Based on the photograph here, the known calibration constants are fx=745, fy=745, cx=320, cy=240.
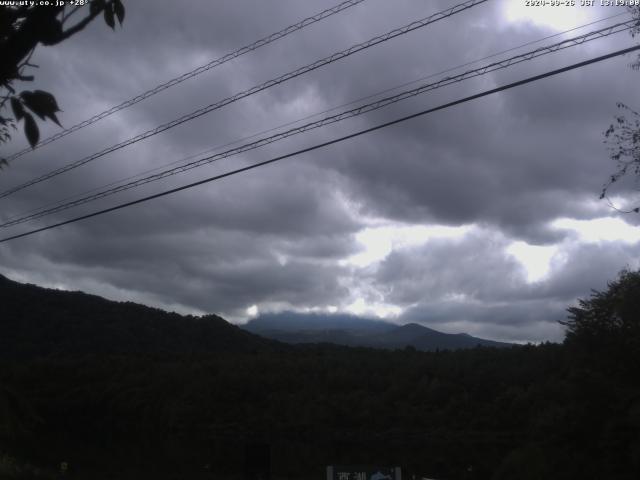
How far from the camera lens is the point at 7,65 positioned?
3.13m

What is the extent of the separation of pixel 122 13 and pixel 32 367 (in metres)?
66.5

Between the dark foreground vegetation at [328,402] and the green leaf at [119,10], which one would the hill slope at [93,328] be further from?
the green leaf at [119,10]

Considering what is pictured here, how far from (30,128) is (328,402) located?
2516 inches

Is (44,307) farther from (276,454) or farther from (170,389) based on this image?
(276,454)

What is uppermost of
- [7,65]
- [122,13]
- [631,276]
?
[631,276]

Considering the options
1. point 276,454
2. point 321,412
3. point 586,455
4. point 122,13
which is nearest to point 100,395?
point 321,412

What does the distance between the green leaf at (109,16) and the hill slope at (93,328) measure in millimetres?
66005

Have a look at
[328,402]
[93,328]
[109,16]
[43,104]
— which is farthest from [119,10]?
[93,328]

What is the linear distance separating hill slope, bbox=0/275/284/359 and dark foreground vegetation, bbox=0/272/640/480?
11.3 inches

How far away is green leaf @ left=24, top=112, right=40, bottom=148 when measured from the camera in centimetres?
335

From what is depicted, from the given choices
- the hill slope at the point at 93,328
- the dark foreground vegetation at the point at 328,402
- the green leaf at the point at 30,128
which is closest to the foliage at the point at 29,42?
the green leaf at the point at 30,128

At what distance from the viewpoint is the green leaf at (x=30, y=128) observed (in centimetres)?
335

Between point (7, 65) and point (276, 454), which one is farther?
point (276, 454)

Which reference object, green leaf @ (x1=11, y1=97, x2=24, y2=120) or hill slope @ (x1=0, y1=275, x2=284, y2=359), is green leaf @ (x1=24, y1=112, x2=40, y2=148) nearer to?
green leaf @ (x1=11, y1=97, x2=24, y2=120)
